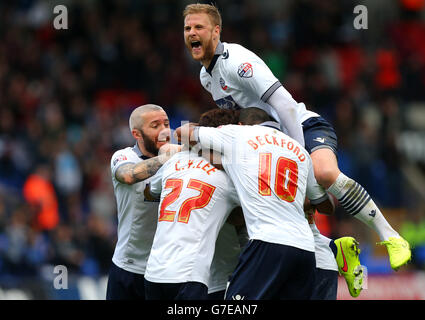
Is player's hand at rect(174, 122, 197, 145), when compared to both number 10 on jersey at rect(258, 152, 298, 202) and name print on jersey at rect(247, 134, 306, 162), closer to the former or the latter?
name print on jersey at rect(247, 134, 306, 162)

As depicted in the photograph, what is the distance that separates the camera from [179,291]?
232 inches

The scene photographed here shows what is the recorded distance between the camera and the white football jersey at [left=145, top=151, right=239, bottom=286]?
19.4 feet

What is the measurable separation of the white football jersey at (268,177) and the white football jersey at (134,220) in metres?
1.11

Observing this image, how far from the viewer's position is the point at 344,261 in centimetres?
661

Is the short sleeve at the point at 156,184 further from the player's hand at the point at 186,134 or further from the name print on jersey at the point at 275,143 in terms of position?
the name print on jersey at the point at 275,143

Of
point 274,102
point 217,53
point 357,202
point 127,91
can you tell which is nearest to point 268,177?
point 274,102

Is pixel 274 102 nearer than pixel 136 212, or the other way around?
pixel 274 102

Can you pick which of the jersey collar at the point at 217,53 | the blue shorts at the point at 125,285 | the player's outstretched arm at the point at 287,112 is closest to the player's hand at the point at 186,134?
the player's outstretched arm at the point at 287,112

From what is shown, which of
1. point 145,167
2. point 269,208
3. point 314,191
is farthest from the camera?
point 145,167

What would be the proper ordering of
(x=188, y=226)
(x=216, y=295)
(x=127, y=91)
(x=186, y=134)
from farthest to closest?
(x=127, y=91)
(x=216, y=295)
(x=186, y=134)
(x=188, y=226)

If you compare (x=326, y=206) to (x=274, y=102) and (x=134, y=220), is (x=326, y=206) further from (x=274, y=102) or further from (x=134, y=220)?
(x=134, y=220)

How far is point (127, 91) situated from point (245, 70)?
8.19 m

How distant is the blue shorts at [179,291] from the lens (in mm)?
5867
